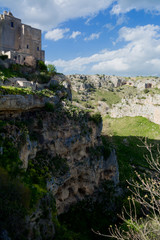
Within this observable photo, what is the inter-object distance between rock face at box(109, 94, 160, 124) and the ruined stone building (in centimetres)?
2536

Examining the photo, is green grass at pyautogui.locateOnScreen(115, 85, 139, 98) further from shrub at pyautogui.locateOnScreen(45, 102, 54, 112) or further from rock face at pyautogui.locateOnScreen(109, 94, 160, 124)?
shrub at pyautogui.locateOnScreen(45, 102, 54, 112)

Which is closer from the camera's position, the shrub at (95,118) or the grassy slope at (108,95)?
the shrub at (95,118)

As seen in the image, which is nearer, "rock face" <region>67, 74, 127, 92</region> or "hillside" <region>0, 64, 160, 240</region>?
"hillside" <region>0, 64, 160, 240</region>

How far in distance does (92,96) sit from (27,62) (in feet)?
144

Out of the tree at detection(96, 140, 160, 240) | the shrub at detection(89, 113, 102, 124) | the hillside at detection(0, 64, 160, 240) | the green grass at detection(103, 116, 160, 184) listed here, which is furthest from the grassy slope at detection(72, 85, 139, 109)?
the tree at detection(96, 140, 160, 240)

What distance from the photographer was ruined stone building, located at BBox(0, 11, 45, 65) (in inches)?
965

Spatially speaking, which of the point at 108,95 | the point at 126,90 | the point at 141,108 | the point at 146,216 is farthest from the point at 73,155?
the point at 126,90

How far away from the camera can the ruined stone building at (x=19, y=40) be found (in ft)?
80.4

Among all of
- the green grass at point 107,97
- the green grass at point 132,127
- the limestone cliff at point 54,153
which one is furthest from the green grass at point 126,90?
the limestone cliff at point 54,153

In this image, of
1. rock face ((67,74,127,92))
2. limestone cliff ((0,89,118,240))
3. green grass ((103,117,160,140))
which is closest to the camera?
limestone cliff ((0,89,118,240))

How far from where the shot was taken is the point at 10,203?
7.54 m

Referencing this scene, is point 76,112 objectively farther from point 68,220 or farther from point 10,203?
point 10,203

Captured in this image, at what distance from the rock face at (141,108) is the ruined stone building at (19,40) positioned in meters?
25.4

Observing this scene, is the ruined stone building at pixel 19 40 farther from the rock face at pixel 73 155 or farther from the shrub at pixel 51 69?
the rock face at pixel 73 155
